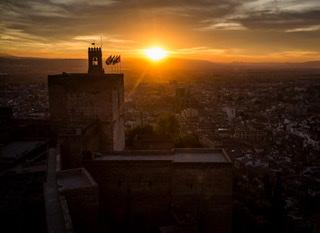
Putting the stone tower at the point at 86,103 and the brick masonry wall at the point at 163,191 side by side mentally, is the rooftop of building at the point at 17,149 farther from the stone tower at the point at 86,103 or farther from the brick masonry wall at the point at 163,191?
the brick masonry wall at the point at 163,191

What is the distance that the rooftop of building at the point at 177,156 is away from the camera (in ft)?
59.4

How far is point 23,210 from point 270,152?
144 ft

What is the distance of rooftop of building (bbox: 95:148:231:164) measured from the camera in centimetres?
1809

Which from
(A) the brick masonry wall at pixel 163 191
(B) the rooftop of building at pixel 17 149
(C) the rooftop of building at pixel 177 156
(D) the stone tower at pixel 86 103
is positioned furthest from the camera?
(D) the stone tower at pixel 86 103

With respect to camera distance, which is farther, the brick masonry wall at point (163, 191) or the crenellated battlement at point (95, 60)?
the crenellated battlement at point (95, 60)

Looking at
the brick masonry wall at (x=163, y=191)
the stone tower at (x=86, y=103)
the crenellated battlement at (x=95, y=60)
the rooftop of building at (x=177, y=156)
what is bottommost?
the brick masonry wall at (x=163, y=191)

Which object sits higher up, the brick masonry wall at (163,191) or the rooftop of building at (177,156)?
the rooftop of building at (177,156)

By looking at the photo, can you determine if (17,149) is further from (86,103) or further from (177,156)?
(177,156)

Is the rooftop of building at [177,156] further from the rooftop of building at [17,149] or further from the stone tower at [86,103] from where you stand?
the rooftop of building at [17,149]

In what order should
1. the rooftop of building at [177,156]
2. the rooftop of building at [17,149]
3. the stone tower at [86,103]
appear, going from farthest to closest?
the stone tower at [86,103] < the rooftop of building at [17,149] < the rooftop of building at [177,156]

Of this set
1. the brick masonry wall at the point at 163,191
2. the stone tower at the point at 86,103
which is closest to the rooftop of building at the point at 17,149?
the stone tower at the point at 86,103

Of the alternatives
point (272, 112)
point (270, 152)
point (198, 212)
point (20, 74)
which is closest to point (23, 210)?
point (198, 212)

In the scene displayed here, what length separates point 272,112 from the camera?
336 ft

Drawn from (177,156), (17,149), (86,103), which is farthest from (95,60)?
(177,156)
